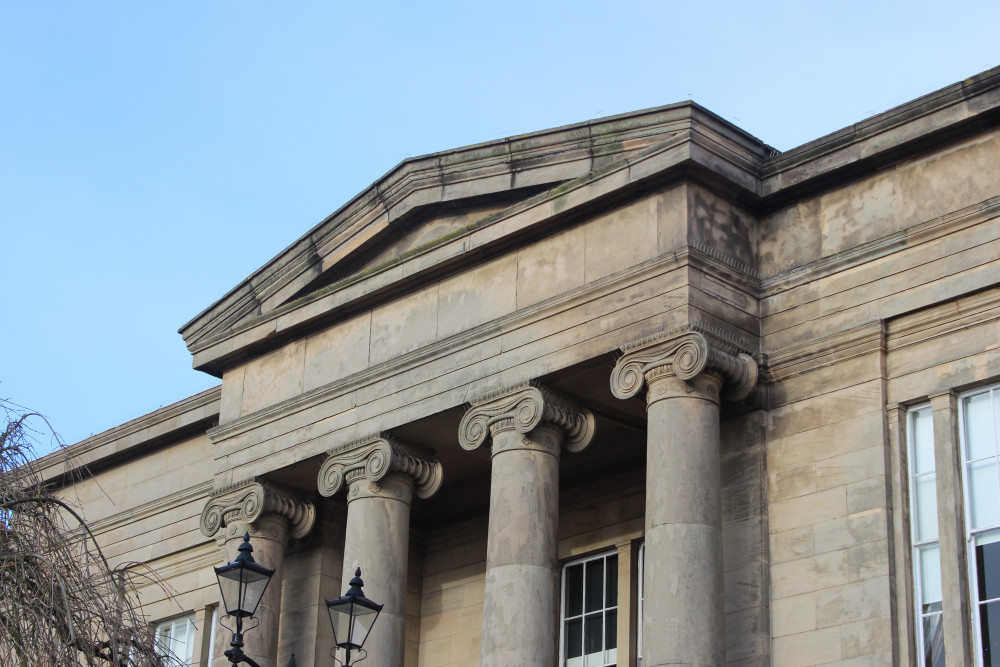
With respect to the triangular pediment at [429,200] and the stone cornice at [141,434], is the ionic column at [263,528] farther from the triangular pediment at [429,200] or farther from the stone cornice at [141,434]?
the stone cornice at [141,434]

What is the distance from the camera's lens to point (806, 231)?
71.3ft

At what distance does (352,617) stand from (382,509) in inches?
240

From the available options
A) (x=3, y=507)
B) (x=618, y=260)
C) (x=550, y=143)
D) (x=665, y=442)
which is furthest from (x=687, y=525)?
(x=3, y=507)

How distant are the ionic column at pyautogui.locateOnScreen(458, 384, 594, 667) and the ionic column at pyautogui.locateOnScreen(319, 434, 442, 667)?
1613 mm

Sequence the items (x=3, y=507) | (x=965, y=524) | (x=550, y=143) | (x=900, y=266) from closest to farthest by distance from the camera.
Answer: (x=3, y=507) → (x=965, y=524) → (x=900, y=266) → (x=550, y=143)

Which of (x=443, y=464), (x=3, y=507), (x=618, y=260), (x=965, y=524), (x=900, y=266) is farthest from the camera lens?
(x=443, y=464)

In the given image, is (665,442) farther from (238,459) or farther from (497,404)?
(238,459)

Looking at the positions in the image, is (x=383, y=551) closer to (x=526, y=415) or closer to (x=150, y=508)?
(x=526, y=415)

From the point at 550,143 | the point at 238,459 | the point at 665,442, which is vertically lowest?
the point at 665,442

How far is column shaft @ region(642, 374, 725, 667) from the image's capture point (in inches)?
754

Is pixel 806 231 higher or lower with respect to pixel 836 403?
higher

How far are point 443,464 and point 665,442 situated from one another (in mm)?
5678

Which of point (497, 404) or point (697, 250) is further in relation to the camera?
point (497, 404)

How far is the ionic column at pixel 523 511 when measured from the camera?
20828 millimetres
